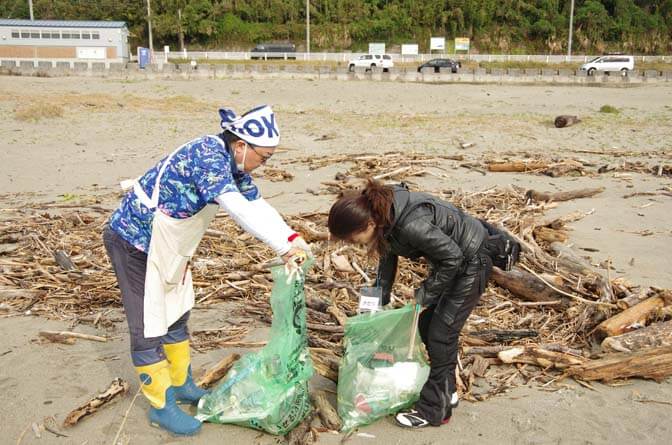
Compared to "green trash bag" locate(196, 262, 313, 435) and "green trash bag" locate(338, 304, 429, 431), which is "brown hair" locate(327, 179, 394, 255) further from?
"green trash bag" locate(338, 304, 429, 431)

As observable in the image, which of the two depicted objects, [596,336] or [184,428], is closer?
[184,428]

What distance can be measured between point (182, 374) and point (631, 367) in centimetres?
280

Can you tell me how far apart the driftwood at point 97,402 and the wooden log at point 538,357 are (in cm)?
246

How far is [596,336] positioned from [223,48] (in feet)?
236

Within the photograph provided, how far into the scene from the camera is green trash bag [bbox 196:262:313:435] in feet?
11.0

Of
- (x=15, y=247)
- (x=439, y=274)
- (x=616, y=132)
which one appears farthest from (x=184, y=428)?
(x=616, y=132)

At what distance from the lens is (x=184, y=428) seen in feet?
11.2

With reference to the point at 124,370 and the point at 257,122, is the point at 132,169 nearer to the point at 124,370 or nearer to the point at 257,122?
the point at 124,370

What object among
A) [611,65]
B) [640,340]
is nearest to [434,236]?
[640,340]

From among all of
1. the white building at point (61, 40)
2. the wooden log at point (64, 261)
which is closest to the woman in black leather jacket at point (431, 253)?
the wooden log at point (64, 261)

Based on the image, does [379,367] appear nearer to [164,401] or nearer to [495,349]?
[495,349]

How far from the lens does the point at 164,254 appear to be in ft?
10.3

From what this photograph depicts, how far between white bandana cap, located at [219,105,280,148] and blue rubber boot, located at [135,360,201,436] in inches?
52.3

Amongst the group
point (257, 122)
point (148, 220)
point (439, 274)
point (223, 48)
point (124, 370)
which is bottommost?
point (124, 370)
